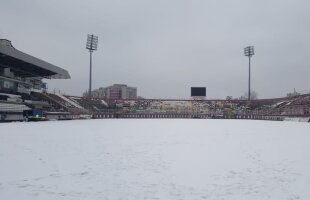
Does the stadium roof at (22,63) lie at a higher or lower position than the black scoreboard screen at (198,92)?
higher

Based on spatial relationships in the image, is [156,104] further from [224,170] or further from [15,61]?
[224,170]

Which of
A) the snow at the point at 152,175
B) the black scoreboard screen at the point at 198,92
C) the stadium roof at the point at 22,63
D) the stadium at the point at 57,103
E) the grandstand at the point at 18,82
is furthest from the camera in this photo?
the black scoreboard screen at the point at 198,92

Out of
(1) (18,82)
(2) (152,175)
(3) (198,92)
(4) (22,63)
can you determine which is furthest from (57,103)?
(2) (152,175)

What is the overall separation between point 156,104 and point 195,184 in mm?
90026

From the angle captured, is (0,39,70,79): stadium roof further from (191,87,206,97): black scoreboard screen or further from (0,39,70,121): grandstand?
(191,87,206,97): black scoreboard screen

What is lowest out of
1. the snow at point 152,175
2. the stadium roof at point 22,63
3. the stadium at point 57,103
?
the snow at point 152,175

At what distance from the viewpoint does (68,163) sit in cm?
920

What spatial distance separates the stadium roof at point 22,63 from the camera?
40.7m

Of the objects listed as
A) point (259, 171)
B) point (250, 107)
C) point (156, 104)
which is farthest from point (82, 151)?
point (156, 104)

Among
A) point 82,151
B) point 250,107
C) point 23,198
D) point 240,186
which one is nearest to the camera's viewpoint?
point 23,198

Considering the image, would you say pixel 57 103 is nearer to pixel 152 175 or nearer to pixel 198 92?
pixel 198 92

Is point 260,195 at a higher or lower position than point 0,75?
lower

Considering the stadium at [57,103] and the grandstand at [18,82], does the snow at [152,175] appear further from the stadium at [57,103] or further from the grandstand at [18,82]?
the stadium at [57,103]

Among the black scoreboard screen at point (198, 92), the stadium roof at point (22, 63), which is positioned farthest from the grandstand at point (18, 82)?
the black scoreboard screen at point (198, 92)
